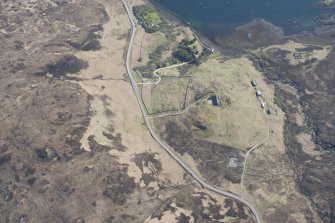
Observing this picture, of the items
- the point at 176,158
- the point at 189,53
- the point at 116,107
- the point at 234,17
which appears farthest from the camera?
the point at 234,17

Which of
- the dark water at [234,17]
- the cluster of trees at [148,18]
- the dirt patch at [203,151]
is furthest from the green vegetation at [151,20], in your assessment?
the dirt patch at [203,151]

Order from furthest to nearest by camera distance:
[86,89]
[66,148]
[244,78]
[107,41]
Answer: [107,41] < [244,78] < [86,89] < [66,148]

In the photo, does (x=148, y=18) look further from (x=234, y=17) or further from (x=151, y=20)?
(x=234, y=17)

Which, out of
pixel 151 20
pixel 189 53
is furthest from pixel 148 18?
pixel 189 53

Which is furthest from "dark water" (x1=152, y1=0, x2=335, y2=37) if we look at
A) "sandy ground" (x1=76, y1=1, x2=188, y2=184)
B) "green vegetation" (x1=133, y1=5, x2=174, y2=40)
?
"sandy ground" (x1=76, y1=1, x2=188, y2=184)

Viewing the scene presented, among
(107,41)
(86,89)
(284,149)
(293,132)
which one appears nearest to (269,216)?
(284,149)

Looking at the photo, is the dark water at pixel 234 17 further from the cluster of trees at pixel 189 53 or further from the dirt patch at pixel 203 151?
the dirt patch at pixel 203 151

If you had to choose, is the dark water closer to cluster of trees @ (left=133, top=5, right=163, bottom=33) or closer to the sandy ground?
cluster of trees @ (left=133, top=5, right=163, bottom=33)

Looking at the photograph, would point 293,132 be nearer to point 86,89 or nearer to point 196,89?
point 196,89
